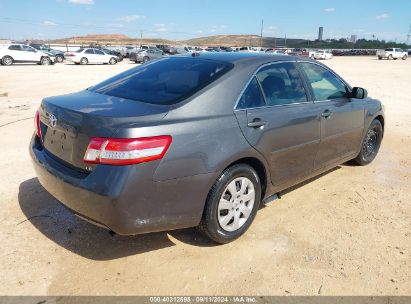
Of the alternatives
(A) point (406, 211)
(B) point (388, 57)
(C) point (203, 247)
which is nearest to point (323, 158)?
(A) point (406, 211)

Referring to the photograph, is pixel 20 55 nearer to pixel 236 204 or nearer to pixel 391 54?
pixel 236 204

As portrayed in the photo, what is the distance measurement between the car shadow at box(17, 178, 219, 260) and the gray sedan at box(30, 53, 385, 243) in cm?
44

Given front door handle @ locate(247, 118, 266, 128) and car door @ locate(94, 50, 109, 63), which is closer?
front door handle @ locate(247, 118, 266, 128)

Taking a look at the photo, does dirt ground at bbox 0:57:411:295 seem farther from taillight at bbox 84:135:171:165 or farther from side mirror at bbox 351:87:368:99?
side mirror at bbox 351:87:368:99

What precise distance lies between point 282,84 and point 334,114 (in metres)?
0.96

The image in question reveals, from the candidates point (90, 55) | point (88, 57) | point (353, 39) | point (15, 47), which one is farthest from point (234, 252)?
point (353, 39)

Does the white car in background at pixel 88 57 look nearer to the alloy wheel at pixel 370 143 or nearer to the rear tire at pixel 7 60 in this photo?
the rear tire at pixel 7 60

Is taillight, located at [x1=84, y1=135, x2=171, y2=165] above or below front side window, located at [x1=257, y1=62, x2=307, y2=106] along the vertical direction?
below

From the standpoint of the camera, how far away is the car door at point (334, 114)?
434 cm

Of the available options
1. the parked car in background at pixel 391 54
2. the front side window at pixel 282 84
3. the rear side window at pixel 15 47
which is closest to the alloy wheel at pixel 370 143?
the front side window at pixel 282 84

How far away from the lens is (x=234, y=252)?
→ 3373 mm

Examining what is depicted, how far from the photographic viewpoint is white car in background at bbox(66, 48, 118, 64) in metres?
Answer: 31.8

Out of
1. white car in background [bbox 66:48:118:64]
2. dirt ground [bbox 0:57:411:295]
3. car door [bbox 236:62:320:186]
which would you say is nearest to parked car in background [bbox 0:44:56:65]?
white car in background [bbox 66:48:118:64]

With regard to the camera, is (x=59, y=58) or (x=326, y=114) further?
(x=59, y=58)
